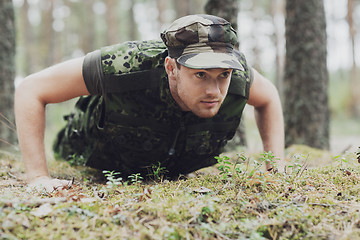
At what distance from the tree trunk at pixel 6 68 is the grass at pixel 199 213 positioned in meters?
2.79

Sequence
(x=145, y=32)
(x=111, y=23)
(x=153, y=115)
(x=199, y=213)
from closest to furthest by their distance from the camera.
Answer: (x=199, y=213), (x=153, y=115), (x=111, y=23), (x=145, y=32)

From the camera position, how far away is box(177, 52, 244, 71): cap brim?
7.54 feet

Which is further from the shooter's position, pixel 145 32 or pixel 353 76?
pixel 145 32

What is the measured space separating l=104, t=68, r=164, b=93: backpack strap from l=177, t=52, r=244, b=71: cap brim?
0.43 m

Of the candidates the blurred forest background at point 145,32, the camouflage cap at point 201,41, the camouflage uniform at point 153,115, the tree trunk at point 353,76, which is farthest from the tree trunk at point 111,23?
the camouflage cap at point 201,41

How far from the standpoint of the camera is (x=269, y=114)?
3453 millimetres

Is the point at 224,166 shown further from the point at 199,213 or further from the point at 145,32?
the point at 145,32

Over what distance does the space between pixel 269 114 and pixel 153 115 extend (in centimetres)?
138

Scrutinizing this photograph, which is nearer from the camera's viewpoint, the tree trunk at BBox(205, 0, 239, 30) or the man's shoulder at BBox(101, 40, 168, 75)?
the man's shoulder at BBox(101, 40, 168, 75)

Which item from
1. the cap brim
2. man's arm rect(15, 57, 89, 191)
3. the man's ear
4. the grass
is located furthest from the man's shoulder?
the grass

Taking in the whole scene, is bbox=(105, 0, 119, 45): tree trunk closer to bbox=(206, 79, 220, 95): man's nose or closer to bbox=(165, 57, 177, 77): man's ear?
bbox=(165, 57, 177, 77): man's ear

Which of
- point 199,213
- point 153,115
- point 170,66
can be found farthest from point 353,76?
point 199,213

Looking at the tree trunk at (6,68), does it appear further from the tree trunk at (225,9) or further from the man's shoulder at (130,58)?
the tree trunk at (225,9)

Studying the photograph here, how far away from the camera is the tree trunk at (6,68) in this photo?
4527 mm
